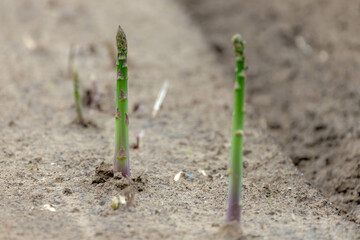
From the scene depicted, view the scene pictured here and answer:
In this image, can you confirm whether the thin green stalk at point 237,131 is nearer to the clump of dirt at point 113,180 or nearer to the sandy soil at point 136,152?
the sandy soil at point 136,152

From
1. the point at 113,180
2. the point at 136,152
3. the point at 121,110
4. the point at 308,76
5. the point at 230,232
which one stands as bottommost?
the point at 230,232

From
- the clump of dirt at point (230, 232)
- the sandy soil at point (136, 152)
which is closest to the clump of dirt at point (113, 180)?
the sandy soil at point (136, 152)

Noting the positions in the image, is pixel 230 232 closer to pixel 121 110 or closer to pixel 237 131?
pixel 237 131

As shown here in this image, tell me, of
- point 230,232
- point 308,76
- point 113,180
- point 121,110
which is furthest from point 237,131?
point 308,76

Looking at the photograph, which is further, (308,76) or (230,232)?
(308,76)

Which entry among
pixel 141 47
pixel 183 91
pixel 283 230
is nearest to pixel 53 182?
pixel 283 230

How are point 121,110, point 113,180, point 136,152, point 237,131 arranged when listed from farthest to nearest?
point 136,152 → point 113,180 → point 121,110 → point 237,131
